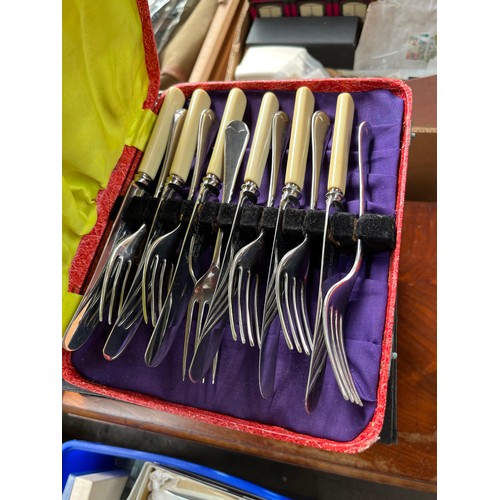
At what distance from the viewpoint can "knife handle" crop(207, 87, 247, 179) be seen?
527 mm

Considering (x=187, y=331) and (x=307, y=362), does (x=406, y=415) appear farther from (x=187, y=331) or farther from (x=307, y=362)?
(x=187, y=331)

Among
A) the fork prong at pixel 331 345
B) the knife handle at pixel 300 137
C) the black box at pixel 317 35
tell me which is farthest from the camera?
the black box at pixel 317 35

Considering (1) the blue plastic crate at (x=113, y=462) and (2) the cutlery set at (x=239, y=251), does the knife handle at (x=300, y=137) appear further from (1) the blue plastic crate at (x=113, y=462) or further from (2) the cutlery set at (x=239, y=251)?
(1) the blue plastic crate at (x=113, y=462)

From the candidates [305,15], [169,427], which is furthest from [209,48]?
[169,427]

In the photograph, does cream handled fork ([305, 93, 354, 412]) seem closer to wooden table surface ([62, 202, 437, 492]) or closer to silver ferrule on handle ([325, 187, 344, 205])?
silver ferrule on handle ([325, 187, 344, 205])

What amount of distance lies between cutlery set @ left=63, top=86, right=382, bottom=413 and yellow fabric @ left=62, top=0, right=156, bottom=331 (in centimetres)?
4

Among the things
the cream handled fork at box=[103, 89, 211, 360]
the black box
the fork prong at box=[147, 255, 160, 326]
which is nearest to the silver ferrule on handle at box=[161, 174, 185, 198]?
the cream handled fork at box=[103, 89, 211, 360]

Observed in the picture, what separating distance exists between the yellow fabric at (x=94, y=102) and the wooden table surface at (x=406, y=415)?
25 cm

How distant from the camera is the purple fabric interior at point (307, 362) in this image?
425 mm

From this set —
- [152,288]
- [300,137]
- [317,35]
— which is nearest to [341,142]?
[300,137]

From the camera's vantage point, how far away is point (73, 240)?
1.66ft

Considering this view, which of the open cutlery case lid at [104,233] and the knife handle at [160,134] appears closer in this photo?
the open cutlery case lid at [104,233]

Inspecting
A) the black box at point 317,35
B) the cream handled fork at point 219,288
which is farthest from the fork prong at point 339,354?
the black box at point 317,35

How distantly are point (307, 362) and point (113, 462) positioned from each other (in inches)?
18.0
